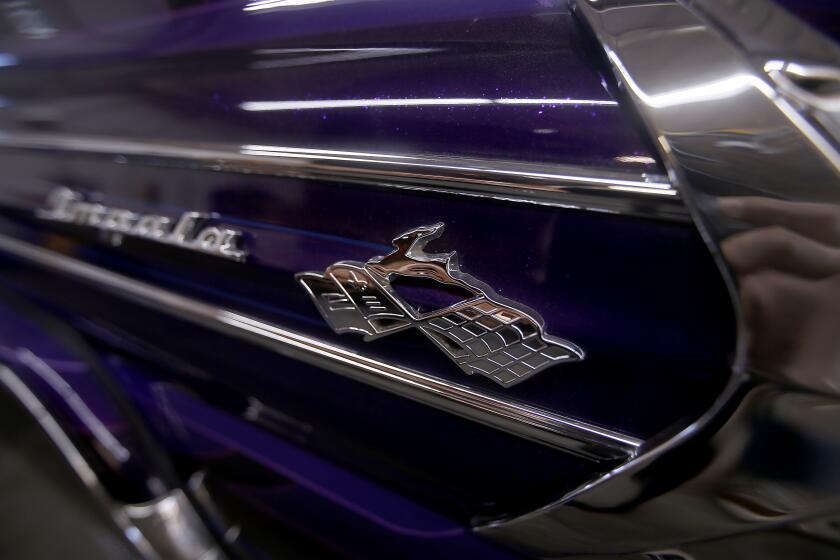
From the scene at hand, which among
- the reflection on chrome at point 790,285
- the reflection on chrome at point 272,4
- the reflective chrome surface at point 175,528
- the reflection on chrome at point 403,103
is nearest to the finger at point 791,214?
the reflection on chrome at point 790,285

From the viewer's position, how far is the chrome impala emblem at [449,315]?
46 cm

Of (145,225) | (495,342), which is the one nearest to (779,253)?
(495,342)

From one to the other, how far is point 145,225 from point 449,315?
43 centimetres

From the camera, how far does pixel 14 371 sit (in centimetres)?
98

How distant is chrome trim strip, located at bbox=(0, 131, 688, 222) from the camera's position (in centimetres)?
40

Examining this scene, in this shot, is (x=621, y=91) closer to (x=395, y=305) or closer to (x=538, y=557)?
(x=395, y=305)

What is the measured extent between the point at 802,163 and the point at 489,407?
0.27m

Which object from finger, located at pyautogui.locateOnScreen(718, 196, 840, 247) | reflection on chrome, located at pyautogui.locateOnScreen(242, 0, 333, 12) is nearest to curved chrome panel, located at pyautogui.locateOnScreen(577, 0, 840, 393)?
finger, located at pyautogui.locateOnScreen(718, 196, 840, 247)

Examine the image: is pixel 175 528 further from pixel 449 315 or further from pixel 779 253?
pixel 779 253

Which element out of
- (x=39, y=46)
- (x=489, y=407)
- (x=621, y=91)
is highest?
(x=39, y=46)

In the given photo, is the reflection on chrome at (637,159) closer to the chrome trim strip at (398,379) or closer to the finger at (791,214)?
the finger at (791,214)

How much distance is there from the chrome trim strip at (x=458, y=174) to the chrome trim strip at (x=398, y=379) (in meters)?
0.16

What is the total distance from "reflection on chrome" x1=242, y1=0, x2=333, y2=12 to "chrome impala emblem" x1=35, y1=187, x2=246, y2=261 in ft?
0.71

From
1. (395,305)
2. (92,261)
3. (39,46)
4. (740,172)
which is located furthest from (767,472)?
(39,46)
